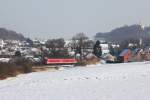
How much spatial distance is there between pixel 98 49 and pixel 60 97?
103 metres

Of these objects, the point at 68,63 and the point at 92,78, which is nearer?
the point at 92,78

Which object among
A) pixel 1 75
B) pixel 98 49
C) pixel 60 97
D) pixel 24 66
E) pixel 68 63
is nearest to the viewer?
pixel 60 97

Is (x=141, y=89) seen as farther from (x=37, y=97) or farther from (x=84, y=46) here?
(x=84, y=46)

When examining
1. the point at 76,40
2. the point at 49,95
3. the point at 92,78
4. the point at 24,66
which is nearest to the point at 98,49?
the point at 76,40

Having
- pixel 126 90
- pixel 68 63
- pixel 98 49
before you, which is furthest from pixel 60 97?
pixel 98 49

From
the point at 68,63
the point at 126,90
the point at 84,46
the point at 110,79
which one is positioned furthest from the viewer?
the point at 84,46

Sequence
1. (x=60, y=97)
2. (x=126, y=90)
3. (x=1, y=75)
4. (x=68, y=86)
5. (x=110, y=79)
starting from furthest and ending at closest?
(x=1, y=75), (x=110, y=79), (x=68, y=86), (x=126, y=90), (x=60, y=97)

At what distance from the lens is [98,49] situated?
12088 cm

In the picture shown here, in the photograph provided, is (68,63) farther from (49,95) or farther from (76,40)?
(76,40)

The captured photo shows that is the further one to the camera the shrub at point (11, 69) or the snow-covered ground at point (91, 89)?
the shrub at point (11, 69)

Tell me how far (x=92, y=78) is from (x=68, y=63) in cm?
3989

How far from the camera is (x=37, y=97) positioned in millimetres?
18438

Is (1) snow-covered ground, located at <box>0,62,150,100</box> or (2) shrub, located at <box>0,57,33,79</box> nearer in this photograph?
(1) snow-covered ground, located at <box>0,62,150,100</box>

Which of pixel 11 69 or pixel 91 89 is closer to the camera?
pixel 91 89
